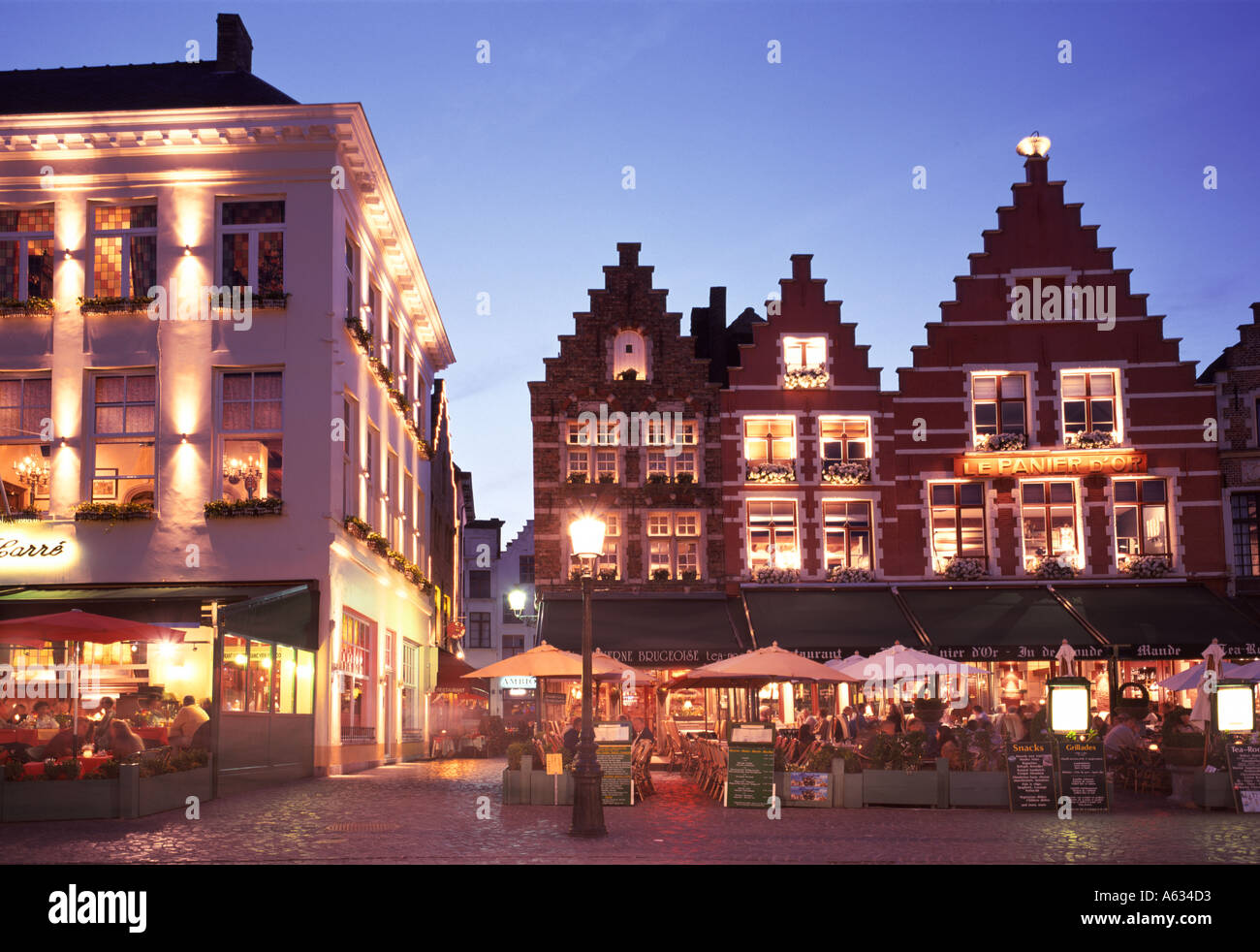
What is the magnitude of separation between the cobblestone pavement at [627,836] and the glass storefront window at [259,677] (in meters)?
2.73

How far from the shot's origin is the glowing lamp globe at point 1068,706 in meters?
19.3

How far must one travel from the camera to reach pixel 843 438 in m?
36.7

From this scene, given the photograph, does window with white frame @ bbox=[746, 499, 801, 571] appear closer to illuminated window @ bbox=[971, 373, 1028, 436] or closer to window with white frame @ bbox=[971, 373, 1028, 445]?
window with white frame @ bbox=[971, 373, 1028, 445]

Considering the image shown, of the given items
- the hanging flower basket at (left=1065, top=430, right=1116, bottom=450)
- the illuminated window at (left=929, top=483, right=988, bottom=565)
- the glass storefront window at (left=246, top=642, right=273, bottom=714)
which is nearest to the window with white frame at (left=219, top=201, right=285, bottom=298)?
the glass storefront window at (left=246, top=642, right=273, bottom=714)

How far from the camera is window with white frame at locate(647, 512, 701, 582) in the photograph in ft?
119

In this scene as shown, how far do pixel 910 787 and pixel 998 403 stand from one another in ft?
63.5

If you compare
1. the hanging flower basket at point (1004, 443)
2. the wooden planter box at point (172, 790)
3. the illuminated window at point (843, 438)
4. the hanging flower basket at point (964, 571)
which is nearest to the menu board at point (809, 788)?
the wooden planter box at point (172, 790)

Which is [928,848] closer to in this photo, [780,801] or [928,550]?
[780,801]

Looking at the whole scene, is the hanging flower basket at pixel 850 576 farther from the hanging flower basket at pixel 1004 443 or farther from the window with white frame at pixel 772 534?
the hanging flower basket at pixel 1004 443

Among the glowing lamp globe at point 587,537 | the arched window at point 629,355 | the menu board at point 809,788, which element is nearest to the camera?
the glowing lamp globe at point 587,537

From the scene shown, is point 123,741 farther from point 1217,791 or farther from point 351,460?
point 1217,791

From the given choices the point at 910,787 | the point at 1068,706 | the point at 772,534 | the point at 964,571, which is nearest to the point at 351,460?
the point at 772,534
